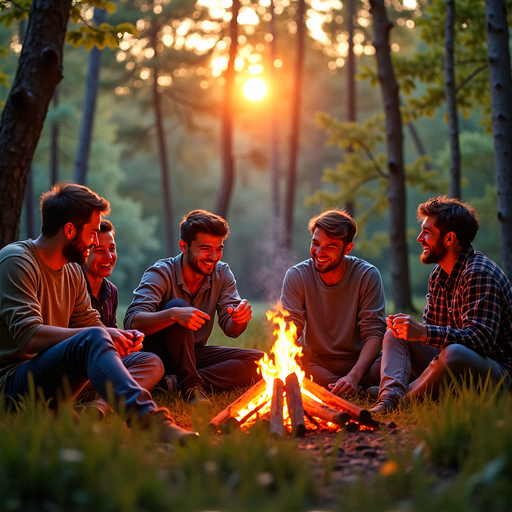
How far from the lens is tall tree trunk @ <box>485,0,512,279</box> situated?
6609 millimetres

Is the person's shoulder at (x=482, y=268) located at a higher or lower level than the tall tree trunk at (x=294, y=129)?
lower

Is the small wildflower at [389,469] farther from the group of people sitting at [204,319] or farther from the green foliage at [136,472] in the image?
the group of people sitting at [204,319]

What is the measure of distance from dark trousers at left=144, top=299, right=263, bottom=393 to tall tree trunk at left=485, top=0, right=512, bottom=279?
337 cm

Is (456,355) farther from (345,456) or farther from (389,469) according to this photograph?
(389,469)

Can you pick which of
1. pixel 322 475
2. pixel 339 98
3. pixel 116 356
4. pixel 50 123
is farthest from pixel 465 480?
pixel 339 98

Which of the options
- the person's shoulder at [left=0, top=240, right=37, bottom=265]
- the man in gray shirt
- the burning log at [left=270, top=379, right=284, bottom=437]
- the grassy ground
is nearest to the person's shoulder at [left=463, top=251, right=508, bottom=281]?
the man in gray shirt

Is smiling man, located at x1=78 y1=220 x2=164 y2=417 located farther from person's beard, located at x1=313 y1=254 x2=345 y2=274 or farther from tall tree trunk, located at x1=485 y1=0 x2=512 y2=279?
tall tree trunk, located at x1=485 y1=0 x2=512 y2=279

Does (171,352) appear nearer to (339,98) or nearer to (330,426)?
(330,426)

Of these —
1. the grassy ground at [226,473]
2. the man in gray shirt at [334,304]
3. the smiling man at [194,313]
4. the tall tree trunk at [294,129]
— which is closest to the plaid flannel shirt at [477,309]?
the man in gray shirt at [334,304]

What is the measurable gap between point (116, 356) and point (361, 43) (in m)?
18.8

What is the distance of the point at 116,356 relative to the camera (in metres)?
3.13

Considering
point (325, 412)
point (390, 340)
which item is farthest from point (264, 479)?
point (390, 340)

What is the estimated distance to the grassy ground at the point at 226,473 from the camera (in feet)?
6.90

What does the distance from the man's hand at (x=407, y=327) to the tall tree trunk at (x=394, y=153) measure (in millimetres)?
5806
